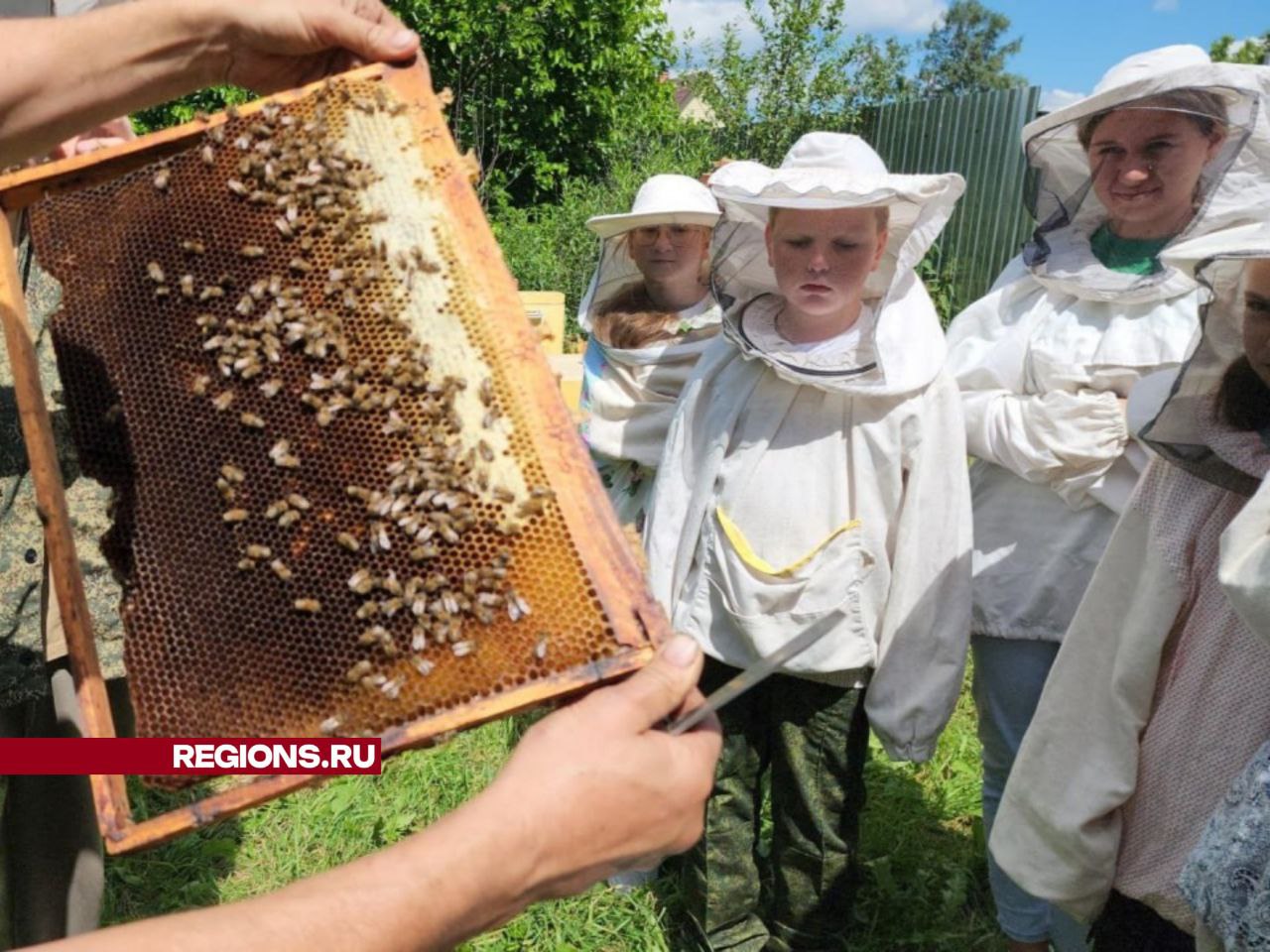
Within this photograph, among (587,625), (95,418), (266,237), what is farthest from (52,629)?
(587,625)

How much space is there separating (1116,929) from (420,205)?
214 cm

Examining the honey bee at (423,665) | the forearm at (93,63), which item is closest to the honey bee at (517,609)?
the honey bee at (423,665)

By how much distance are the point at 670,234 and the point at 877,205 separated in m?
1.62

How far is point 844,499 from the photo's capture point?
2883mm

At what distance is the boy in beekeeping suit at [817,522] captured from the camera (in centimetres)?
281

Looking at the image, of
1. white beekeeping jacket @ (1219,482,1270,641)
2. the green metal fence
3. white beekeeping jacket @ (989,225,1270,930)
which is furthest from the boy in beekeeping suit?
the green metal fence

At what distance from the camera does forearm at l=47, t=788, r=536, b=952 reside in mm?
1071

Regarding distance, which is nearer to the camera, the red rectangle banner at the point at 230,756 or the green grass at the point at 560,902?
the red rectangle banner at the point at 230,756

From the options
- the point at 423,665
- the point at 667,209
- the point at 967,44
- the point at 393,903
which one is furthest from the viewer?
the point at 967,44

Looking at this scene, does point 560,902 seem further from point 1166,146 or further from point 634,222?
point 1166,146

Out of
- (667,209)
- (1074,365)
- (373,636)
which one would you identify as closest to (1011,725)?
(1074,365)

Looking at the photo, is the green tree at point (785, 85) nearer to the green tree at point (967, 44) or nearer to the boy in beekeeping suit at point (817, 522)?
the boy in beekeeping suit at point (817, 522)

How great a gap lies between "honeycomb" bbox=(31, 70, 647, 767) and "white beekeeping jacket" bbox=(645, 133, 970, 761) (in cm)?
147

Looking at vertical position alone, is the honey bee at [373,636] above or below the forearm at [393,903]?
above
